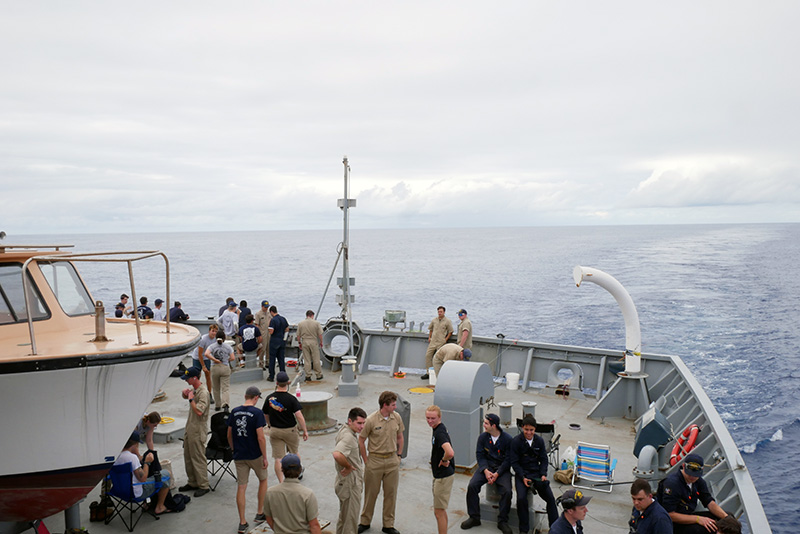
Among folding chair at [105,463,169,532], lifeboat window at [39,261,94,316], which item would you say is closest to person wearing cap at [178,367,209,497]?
folding chair at [105,463,169,532]

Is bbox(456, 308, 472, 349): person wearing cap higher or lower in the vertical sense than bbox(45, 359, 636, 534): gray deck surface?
higher

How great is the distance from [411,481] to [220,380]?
432 cm

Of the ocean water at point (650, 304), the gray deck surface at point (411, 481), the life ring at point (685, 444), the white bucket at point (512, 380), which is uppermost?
the life ring at point (685, 444)

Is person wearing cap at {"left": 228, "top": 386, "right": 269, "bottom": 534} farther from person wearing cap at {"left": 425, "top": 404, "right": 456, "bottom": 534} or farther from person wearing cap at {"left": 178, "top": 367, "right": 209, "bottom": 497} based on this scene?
person wearing cap at {"left": 425, "top": 404, "right": 456, "bottom": 534}

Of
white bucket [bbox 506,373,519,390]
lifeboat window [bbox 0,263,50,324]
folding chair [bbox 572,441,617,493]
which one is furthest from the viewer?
white bucket [bbox 506,373,519,390]

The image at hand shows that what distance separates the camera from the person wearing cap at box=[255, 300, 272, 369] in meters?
14.9

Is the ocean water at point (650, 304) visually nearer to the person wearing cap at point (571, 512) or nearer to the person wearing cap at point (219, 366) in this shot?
the person wearing cap at point (571, 512)

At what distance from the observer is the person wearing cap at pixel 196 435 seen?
318 inches

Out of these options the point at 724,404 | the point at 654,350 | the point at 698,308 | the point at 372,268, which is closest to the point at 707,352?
the point at 654,350

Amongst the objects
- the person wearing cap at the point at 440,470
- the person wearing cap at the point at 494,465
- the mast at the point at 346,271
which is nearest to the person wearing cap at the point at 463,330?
the mast at the point at 346,271

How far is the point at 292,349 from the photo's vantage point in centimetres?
1634

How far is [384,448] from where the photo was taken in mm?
6984

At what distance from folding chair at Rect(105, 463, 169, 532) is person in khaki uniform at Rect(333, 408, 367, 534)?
257 centimetres

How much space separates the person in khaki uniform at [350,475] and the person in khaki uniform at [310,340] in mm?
7501
